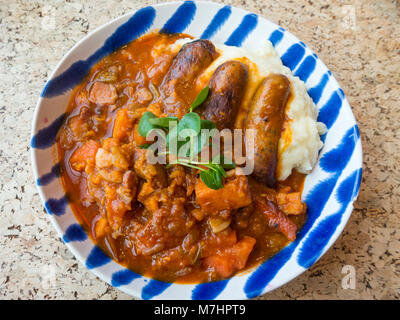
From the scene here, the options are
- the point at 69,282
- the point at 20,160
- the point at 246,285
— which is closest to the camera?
the point at 246,285

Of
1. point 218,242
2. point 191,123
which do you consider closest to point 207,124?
point 191,123

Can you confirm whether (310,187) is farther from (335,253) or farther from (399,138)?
(399,138)

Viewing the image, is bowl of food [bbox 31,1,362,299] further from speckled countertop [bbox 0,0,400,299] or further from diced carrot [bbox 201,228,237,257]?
speckled countertop [bbox 0,0,400,299]

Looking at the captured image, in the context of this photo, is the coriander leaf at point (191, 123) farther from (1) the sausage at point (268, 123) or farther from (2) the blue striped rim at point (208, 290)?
(2) the blue striped rim at point (208, 290)

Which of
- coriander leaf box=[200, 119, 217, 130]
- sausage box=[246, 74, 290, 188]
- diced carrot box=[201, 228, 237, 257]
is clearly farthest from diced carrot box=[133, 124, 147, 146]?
diced carrot box=[201, 228, 237, 257]

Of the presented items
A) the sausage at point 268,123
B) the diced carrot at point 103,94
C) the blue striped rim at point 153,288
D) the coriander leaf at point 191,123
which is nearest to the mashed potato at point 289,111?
the sausage at point 268,123

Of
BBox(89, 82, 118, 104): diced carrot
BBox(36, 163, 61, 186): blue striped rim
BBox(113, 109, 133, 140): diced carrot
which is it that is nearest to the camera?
BBox(36, 163, 61, 186): blue striped rim

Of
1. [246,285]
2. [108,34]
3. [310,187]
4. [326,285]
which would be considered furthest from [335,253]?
[108,34]
